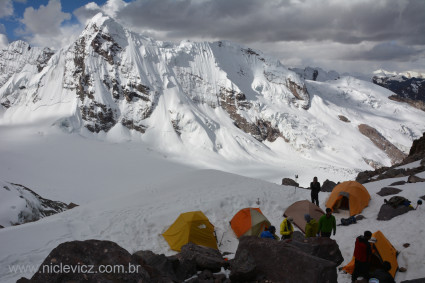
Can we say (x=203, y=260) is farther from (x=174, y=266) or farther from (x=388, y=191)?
(x=388, y=191)

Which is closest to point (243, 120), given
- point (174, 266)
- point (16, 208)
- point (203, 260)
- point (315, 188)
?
point (16, 208)

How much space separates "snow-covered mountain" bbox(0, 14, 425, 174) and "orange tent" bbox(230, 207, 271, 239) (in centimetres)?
9414

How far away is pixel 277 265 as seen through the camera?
7.43m

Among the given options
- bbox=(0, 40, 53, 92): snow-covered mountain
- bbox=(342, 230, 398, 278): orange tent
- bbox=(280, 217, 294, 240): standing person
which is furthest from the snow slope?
bbox=(0, 40, 53, 92): snow-covered mountain

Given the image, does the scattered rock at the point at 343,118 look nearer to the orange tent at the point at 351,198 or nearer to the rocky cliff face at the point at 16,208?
the orange tent at the point at 351,198

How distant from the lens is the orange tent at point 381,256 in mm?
9084

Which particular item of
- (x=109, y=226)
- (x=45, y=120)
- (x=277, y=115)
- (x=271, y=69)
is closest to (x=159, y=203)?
(x=109, y=226)

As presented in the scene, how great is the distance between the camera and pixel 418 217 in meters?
11.9

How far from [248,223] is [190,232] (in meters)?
3.07

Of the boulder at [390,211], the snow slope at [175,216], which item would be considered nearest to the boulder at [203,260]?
the snow slope at [175,216]

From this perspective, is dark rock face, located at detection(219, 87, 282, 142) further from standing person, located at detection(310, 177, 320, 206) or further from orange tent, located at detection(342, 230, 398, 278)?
orange tent, located at detection(342, 230, 398, 278)

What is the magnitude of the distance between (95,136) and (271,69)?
109153mm

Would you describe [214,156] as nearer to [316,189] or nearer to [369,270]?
[316,189]

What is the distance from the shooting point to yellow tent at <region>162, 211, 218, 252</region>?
44.0 ft
